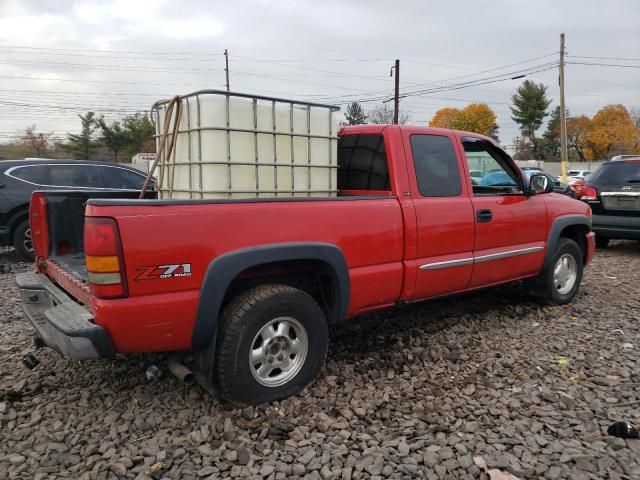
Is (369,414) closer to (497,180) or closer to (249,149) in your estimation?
(249,149)

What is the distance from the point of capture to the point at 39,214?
3811 mm

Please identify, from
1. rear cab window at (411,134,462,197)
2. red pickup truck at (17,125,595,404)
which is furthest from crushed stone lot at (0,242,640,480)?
→ rear cab window at (411,134,462,197)

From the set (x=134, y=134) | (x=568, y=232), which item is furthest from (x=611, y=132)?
(x=568, y=232)

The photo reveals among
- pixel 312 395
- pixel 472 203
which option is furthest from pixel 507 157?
pixel 312 395

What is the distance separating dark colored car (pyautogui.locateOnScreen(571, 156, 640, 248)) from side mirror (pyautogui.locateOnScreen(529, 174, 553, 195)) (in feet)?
13.1

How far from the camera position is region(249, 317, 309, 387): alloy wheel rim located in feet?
10.0

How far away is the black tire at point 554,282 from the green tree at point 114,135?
1655 inches

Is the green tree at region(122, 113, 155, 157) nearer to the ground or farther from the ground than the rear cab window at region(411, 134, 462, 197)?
farther from the ground

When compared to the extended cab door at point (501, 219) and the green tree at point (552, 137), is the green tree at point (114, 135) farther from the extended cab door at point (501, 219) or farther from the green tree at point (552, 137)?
the green tree at point (552, 137)

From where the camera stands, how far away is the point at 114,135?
1651 inches

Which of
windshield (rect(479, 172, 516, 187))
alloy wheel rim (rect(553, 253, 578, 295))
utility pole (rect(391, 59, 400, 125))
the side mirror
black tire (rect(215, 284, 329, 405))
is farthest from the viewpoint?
utility pole (rect(391, 59, 400, 125))

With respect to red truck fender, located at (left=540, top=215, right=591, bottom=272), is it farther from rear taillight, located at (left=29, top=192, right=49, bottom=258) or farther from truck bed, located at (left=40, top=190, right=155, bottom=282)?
rear taillight, located at (left=29, top=192, right=49, bottom=258)

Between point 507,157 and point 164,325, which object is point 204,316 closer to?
point 164,325

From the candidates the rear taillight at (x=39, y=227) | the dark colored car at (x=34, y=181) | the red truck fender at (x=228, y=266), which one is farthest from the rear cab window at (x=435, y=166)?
the dark colored car at (x=34, y=181)
